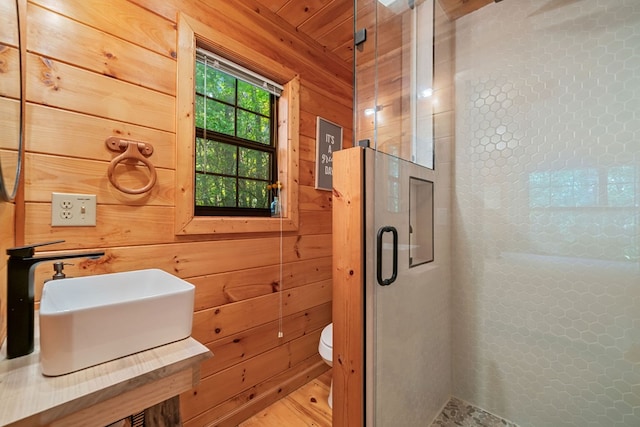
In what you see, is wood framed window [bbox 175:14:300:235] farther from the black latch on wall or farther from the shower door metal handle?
the shower door metal handle

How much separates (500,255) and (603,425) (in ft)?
2.93

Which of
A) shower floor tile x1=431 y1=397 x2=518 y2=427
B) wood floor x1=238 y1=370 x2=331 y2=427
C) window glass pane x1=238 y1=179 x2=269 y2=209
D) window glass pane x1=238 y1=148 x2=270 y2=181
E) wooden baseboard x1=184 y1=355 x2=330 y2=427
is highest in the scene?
window glass pane x1=238 y1=148 x2=270 y2=181

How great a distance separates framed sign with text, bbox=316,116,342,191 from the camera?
1994 millimetres

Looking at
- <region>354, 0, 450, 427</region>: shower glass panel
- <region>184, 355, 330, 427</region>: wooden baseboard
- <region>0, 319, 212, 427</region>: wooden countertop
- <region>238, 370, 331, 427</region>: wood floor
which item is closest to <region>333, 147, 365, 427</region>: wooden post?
<region>354, 0, 450, 427</region>: shower glass panel

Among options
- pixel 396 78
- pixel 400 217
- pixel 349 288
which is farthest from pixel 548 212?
pixel 349 288

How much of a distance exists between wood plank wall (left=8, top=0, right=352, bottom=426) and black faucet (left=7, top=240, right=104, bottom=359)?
0.23m

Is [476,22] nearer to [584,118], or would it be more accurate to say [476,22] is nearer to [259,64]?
[584,118]

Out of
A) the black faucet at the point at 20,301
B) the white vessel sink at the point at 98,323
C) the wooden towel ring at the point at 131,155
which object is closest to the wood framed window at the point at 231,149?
the wooden towel ring at the point at 131,155

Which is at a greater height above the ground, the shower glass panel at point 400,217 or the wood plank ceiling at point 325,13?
the wood plank ceiling at point 325,13

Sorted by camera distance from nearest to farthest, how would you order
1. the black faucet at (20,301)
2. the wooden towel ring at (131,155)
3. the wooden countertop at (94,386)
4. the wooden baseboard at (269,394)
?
the wooden countertop at (94,386)
the black faucet at (20,301)
the wooden towel ring at (131,155)
the wooden baseboard at (269,394)

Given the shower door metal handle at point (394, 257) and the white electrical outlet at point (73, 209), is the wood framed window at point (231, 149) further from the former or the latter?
the shower door metal handle at point (394, 257)

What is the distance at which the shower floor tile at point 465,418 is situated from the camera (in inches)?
60.6

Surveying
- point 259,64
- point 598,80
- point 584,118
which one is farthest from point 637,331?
point 259,64

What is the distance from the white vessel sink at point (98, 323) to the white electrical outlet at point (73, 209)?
242mm
